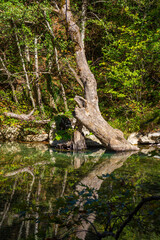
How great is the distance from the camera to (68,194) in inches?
111

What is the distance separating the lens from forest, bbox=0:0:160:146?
862cm

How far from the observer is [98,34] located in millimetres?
13133

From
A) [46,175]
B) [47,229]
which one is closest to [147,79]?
[46,175]

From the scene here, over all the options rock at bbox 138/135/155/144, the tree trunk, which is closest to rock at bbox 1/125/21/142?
the tree trunk

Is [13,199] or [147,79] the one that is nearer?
[13,199]

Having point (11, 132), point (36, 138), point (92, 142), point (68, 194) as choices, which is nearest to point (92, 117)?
point (92, 142)

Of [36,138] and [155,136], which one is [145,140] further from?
[36,138]

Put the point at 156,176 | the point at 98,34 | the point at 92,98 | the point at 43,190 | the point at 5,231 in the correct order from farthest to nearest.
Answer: the point at 98,34
the point at 92,98
the point at 156,176
the point at 43,190
the point at 5,231

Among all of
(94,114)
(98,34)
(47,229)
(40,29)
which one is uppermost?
(98,34)

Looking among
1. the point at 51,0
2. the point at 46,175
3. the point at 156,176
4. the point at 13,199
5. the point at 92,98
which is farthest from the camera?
the point at 51,0

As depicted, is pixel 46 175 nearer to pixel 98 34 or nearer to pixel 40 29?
pixel 40 29

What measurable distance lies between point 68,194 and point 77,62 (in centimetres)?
683

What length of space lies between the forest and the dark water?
333cm

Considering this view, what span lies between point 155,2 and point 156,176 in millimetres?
11184
